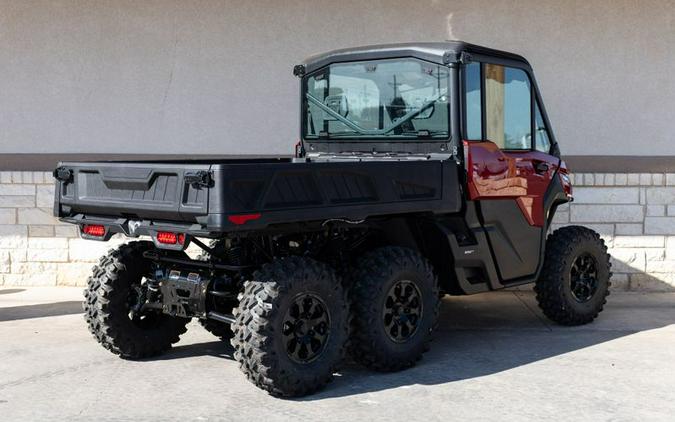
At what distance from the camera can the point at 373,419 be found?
500 centimetres

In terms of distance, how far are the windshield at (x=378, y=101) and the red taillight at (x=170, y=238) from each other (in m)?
2.07

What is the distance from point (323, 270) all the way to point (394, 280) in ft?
1.99

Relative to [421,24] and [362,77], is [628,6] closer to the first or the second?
[421,24]

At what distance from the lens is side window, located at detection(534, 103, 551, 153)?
7195 millimetres

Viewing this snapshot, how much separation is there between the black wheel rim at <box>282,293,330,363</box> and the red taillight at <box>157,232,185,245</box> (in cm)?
76

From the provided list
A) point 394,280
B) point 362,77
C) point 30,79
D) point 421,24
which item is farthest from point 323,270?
point 30,79

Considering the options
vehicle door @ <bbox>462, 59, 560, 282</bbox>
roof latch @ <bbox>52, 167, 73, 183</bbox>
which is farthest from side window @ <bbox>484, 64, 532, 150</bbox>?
roof latch @ <bbox>52, 167, 73, 183</bbox>

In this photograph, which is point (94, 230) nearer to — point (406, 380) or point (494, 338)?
point (406, 380)

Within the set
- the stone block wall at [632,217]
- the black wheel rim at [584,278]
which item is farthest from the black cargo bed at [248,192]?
the stone block wall at [632,217]

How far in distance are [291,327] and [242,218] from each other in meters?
0.84

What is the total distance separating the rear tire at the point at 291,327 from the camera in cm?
525

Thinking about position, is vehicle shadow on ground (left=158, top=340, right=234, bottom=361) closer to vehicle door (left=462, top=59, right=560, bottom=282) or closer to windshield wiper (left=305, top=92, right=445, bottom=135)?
windshield wiper (left=305, top=92, right=445, bottom=135)

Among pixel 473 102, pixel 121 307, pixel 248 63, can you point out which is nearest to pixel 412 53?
pixel 473 102

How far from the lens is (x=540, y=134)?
23.9 ft
